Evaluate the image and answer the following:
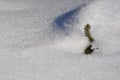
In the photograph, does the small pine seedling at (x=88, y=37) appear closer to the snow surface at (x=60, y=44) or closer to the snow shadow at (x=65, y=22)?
the snow surface at (x=60, y=44)

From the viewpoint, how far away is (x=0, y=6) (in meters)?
3.74

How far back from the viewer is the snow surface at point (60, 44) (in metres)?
2.58

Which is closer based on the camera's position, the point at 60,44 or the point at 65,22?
the point at 60,44

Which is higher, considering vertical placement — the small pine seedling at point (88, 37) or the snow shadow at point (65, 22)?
the snow shadow at point (65, 22)

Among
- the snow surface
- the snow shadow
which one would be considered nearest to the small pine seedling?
the snow surface

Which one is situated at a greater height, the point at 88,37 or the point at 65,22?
the point at 65,22

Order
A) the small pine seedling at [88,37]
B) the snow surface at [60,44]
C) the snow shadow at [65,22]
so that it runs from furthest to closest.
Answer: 1. the snow shadow at [65,22]
2. the small pine seedling at [88,37]
3. the snow surface at [60,44]

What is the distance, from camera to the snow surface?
2.58 meters

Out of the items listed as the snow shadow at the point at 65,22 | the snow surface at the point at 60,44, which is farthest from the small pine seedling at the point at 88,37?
the snow shadow at the point at 65,22

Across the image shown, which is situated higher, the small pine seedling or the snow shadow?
the snow shadow

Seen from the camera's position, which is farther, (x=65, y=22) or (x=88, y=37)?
(x=65, y=22)

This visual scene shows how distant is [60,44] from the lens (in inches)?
115

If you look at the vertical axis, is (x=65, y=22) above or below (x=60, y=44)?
above

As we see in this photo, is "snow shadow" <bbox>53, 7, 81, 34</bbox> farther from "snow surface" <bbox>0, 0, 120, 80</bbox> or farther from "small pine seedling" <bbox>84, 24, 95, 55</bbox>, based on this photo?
"small pine seedling" <bbox>84, 24, 95, 55</bbox>
